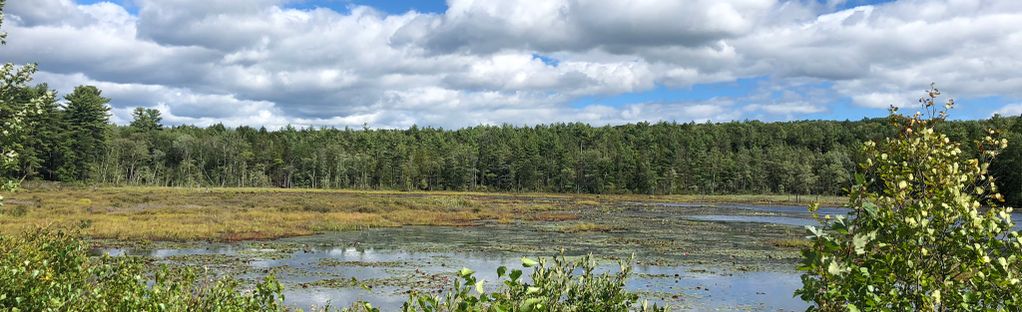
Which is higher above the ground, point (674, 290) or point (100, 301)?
point (100, 301)

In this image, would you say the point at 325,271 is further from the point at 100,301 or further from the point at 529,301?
the point at 529,301

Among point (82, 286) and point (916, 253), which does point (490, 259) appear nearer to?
point (82, 286)

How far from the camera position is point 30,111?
6719 mm

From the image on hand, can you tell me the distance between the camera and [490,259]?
31.3 metres

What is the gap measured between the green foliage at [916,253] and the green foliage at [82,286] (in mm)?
4642

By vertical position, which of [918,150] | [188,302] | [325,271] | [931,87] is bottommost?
[325,271]

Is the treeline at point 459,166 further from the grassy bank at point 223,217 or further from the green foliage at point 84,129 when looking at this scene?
the grassy bank at point 223,217

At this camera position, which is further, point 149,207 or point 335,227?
point 149,207

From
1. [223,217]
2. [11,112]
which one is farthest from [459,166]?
[11,112]

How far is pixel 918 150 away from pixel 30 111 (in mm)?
8280

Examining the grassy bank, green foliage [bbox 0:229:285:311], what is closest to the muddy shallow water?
the grassy bank

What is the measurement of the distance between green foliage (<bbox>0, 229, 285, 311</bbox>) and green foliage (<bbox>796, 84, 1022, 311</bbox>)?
4.64 meters

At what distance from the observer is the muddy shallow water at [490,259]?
2239cm

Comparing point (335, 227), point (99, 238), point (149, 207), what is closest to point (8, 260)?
point (99, 238)
